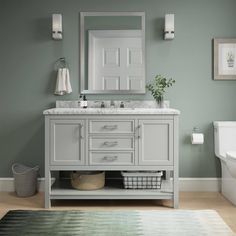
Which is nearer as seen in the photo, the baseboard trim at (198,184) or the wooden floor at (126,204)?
the wooden floor at (126,204)

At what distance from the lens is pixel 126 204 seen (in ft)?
10.7

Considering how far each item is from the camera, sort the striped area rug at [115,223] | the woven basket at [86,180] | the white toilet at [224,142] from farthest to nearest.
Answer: the white toilet at [224,142]
the woven basket at [86,180]
the striped area rug at [115,223]


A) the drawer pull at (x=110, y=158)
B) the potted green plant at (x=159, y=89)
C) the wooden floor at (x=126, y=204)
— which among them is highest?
the potted green plant at (x=159, y=89)

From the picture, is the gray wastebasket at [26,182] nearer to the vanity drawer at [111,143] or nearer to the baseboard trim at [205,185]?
the vanity drawer at [111,143]

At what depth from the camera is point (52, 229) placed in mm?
2539

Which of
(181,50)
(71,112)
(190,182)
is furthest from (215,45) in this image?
(71,112)

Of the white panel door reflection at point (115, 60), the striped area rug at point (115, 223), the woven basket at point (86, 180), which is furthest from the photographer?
the white panel door reflection at point (115, 60)

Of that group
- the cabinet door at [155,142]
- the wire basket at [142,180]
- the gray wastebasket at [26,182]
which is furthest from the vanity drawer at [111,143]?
the gray wastebasket at [26,182]

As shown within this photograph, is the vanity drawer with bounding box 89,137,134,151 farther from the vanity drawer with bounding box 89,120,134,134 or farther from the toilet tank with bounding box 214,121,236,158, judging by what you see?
the toilet tank with bounding box 214,121,236,158

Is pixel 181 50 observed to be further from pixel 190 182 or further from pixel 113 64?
pixel 190 182

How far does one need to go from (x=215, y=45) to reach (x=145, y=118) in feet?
3.96

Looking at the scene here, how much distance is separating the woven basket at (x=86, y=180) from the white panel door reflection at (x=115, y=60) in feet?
3.02

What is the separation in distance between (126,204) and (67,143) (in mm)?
798

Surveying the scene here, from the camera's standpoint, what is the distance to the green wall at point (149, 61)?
3645mm
